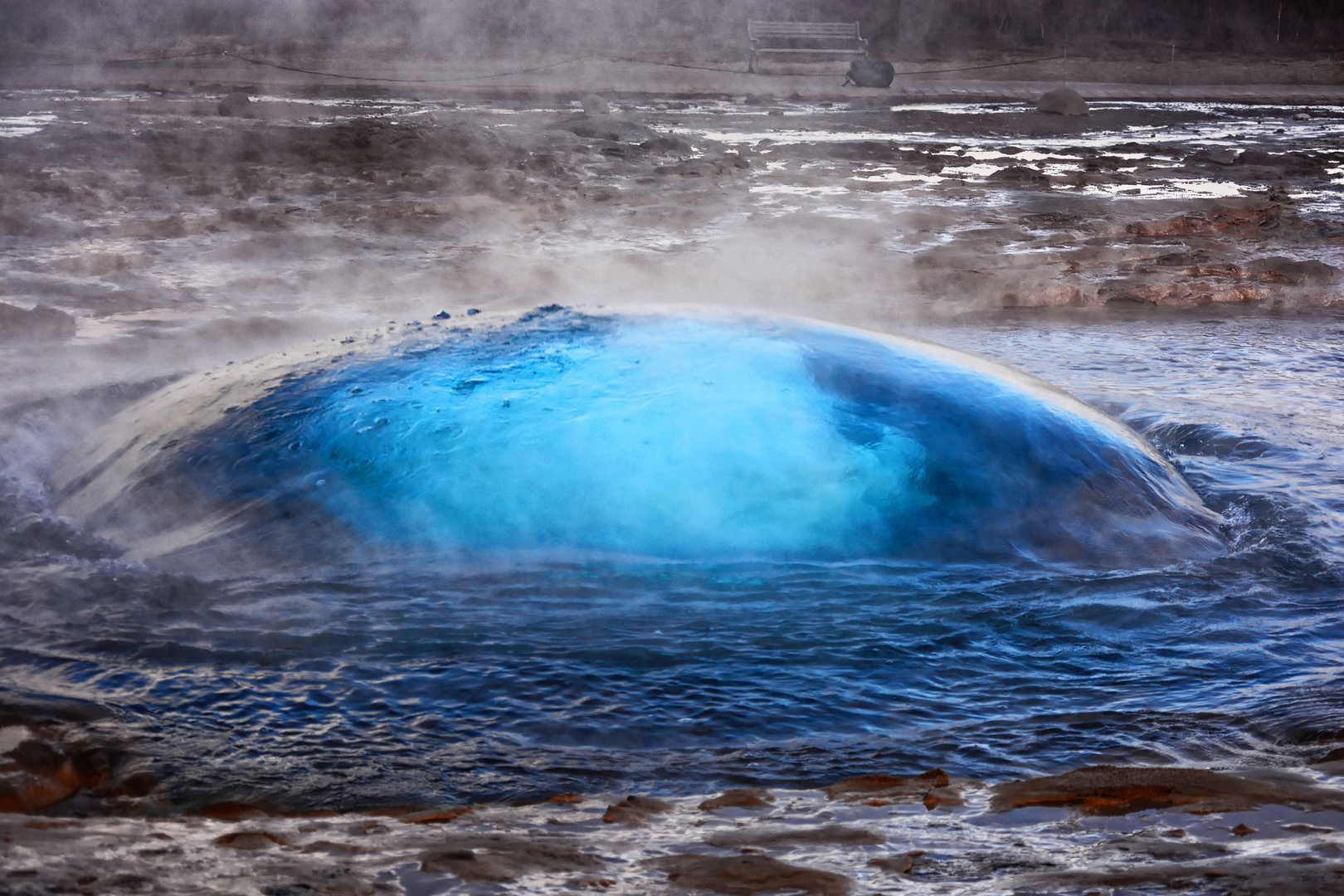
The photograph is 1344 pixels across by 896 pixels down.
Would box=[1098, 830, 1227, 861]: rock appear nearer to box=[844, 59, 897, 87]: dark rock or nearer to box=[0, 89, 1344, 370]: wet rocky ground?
box=[0, 89, 1344, 370]: wet rocky ground

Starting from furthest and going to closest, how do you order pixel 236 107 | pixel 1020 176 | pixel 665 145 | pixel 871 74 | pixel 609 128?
pixel 871 74 → pixel 236 107 → pixel 609 128 → pixel 665 145 → pixel 1020 176

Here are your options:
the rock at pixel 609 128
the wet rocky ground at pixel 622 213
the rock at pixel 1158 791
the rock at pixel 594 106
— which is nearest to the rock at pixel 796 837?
the rock at pixel 1158 791

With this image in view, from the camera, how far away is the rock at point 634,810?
168 cm

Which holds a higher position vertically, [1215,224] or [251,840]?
[1215,224]

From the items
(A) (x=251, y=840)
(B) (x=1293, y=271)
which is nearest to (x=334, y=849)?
(A) (x=251, y=840)

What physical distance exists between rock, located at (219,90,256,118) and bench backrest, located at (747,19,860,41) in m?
8.82

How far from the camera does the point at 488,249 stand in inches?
280

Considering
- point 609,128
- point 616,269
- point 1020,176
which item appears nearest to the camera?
point 616,269

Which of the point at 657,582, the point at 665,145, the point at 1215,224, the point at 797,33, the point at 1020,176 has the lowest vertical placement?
the point at 657,582

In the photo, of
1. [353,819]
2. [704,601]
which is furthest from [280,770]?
[704,601]

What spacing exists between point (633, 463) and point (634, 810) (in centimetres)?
85

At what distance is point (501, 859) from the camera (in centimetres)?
150

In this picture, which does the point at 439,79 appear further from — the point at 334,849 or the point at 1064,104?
the point at 334,849

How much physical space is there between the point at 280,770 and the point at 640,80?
1847 centimetres
